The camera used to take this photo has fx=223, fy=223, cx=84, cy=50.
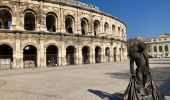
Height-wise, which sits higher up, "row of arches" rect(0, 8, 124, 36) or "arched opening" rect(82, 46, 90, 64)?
"row of arches" rect(0, 8, 124, 36)

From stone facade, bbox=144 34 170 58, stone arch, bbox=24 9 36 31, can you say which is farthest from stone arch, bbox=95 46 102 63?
stone facade, bbox=144 34 170 58

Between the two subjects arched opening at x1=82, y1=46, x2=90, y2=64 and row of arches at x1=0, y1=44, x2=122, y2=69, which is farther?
arched opening at x1=82, y1=46, x2=90, y2=64

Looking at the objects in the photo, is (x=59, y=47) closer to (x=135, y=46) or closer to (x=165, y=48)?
(x=135, y=46)

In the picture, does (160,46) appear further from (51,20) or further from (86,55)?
(51,20)

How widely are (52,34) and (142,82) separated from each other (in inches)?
973

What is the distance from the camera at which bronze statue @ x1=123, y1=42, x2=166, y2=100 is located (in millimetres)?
6246

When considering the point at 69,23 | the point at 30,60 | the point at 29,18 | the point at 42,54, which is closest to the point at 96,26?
the point at 69,23

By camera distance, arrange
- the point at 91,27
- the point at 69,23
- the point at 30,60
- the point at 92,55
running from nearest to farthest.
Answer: the point at 30,60
the point at 69,23
the point at 92,55
the point at 91,27

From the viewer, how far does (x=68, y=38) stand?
32.1 m

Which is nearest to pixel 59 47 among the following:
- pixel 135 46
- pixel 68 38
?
pixel 68 38

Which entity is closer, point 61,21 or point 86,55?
point 61,21

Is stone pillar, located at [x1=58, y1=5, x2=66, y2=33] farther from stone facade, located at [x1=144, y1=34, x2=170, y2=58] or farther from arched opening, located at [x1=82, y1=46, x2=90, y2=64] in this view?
stone facade, located at [x1=144, y1=34, x2=170, y2=58]

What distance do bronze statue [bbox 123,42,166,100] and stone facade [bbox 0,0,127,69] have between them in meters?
22.5

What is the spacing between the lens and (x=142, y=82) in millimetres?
6320
